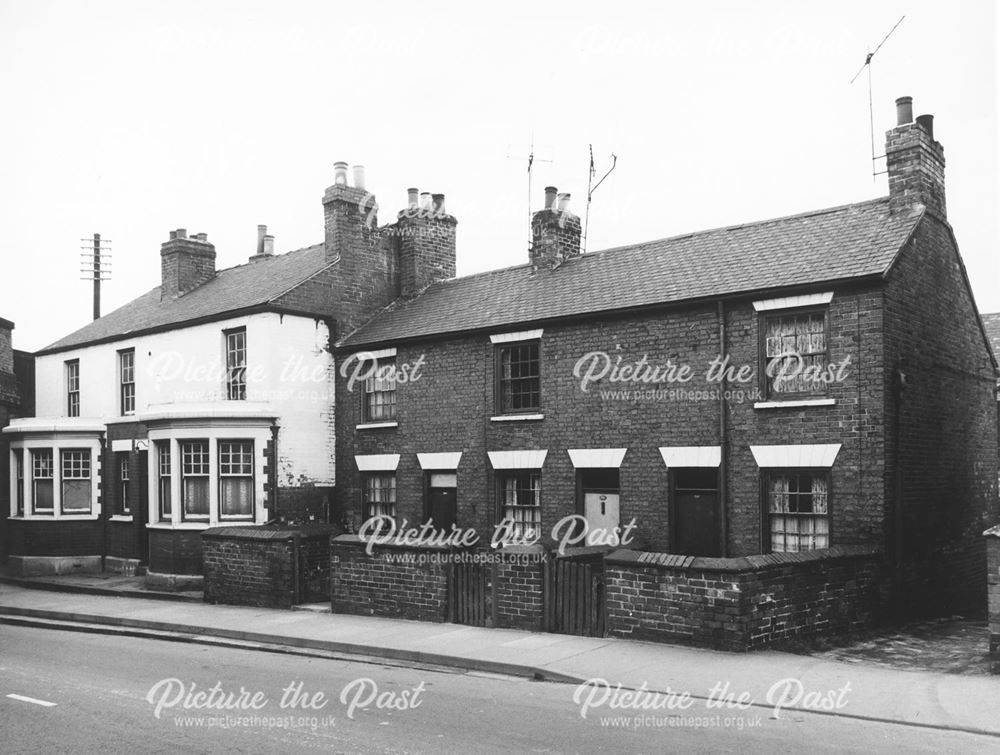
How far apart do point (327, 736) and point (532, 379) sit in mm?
11017

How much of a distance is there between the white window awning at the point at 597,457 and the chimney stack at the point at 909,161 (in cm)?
649

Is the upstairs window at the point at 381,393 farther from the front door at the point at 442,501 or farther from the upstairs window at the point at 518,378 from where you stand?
the upstairs window at the point at 518,378

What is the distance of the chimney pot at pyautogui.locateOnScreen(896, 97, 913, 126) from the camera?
52.5ft

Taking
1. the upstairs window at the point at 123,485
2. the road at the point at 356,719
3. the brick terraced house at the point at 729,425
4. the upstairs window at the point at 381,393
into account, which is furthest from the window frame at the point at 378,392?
the road at the point at 356,719

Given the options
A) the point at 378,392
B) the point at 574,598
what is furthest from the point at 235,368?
the point at 574,598

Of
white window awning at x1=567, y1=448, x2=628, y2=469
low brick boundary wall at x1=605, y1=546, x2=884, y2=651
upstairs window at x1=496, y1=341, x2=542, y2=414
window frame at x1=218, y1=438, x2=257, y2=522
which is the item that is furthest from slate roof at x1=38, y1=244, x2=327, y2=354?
low brick boundary wall at x1=605, y1=546, x2=884, y2=651

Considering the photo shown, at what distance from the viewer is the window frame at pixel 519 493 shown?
60.4 feet

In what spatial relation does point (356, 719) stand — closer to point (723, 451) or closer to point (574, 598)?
point (574, 598)

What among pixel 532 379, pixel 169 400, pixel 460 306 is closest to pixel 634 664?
pixel 532 379

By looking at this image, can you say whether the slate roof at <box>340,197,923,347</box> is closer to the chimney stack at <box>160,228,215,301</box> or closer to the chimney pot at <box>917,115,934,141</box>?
the chimney pot at <box>917,115,934,141</box>

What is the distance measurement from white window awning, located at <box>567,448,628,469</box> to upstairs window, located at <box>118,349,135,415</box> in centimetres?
1329

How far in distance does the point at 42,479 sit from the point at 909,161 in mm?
22369

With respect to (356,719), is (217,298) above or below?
above

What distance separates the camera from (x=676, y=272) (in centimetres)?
1770
